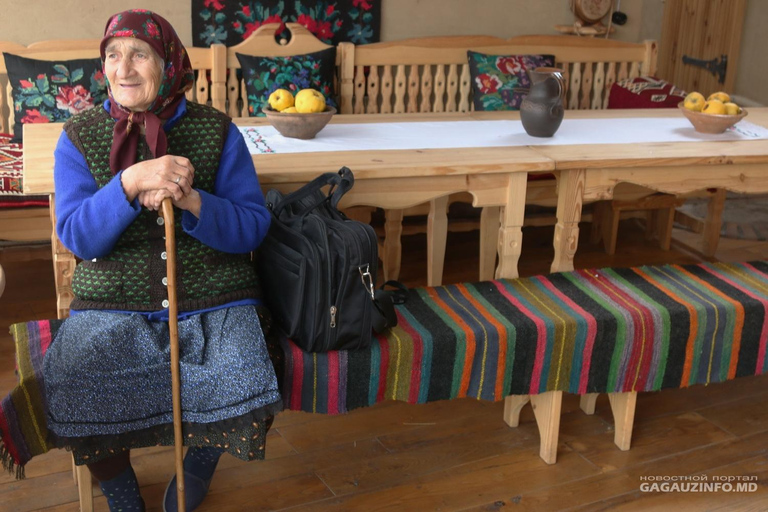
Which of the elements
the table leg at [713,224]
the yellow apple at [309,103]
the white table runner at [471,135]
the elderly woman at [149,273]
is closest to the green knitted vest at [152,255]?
the elderly woman at [149,273]

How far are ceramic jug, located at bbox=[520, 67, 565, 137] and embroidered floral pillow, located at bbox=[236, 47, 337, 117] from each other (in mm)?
1233

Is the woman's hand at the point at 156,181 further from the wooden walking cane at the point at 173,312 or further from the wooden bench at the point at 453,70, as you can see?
the wooden bench at the point at 453,70

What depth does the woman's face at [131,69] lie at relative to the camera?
6.25 ft

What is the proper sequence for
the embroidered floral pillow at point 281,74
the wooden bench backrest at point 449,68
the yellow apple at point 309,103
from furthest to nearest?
1. the wooden bench backrest at point 449,68
2. the embroidered floral pillow at point 281,74
3. the yellow apple at point 309,103

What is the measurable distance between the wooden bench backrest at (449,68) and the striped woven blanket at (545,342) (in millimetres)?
1678

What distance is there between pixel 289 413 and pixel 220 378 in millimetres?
804

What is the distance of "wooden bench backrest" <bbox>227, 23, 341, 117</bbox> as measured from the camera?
3.74 m

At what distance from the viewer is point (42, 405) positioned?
1.89 meters

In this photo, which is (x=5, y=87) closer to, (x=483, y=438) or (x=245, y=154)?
(x=245, y=154)

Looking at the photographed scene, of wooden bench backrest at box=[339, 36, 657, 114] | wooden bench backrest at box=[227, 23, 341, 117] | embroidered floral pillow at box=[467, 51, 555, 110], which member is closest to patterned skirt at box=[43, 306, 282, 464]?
wooden bench backrest at box=[227, 23, 341, 117]

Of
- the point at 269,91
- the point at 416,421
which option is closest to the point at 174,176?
the point at 416,421

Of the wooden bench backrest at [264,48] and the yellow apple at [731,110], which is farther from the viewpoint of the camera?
the wooden bench backrest at [264,48]

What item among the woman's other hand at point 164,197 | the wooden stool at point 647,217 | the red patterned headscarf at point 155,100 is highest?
the red patterned headscarf at point 155,100

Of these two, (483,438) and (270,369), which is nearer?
(270,369)
